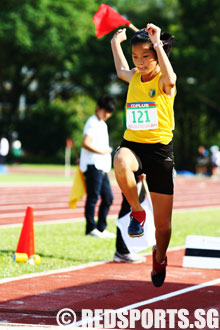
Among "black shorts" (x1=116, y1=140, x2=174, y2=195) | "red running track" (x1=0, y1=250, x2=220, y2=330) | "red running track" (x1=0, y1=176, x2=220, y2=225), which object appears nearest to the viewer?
"red running track" (x1=0, y1=250, x2=220, y2=330)

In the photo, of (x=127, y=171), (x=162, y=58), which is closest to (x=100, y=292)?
(x=127, y=171)

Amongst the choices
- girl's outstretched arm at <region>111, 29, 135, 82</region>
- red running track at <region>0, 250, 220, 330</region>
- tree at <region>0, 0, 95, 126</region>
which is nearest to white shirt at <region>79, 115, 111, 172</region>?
red running track at <region>0, 250, 220, 330</region>

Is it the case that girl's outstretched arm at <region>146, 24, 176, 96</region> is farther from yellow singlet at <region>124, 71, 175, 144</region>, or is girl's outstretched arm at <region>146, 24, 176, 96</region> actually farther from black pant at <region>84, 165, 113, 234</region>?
black pant at <region>84, 165, 113, 234</region>

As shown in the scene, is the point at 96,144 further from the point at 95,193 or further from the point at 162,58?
the point at 162,58

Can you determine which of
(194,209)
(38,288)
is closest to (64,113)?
(194,209)

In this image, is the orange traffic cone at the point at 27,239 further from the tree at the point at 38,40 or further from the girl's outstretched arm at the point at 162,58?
the tree at the point at 38,40

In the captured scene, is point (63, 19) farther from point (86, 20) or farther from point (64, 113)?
point (64, 113)

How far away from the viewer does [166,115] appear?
5.86m

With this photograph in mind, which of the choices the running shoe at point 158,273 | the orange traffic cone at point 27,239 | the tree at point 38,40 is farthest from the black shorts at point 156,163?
the tree at point 38,40

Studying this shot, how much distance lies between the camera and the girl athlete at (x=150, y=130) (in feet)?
18.6

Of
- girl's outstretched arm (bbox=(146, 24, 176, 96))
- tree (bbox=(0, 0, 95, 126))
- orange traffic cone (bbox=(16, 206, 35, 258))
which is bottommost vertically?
orange traffic cone (bbox=(16, 206, 35, 258))

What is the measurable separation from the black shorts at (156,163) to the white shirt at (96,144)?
4.48 m

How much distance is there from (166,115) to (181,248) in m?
4.37

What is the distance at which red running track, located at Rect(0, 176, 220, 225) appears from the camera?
1416 centimetres
